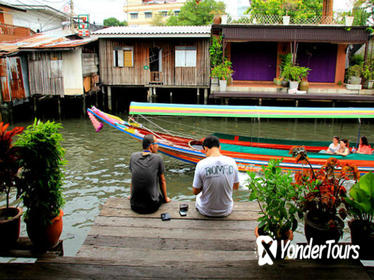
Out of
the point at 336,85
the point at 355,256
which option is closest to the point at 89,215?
the point at 355,256

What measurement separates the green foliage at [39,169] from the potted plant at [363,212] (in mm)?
2874

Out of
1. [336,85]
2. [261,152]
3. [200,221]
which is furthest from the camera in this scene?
[336,85]

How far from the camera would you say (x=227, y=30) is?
17.9 meters

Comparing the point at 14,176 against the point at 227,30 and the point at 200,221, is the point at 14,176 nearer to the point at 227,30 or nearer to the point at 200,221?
the point at 200,221

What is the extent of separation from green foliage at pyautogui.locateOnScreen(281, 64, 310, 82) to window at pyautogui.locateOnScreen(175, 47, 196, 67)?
17.5ft

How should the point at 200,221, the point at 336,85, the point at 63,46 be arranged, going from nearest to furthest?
the point at 200,221 → the point at 63,46 → the point at 336,85

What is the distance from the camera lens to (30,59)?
18.1 m

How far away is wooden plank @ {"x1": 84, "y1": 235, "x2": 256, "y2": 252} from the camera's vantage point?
3.56m

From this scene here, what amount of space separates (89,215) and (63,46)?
40.9 feet

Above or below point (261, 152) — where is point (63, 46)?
above

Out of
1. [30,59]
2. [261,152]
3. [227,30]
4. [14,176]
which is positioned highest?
[227,30]

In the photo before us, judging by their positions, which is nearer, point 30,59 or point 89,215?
point 89,215

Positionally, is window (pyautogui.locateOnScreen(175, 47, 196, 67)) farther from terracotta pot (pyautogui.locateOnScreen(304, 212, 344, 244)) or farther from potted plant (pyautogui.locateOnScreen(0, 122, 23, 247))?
terracotta pot (pyautogui.locateOnScreen(304, 212, 344, 244))

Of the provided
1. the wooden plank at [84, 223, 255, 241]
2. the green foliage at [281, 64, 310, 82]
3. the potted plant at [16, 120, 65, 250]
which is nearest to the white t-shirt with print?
the wooden plank at [84, 223, 255, 241]
